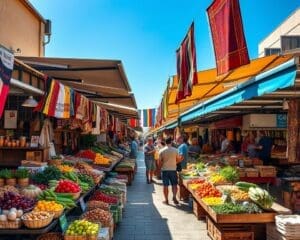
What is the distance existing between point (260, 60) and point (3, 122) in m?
6.67

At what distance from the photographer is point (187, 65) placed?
11.3m

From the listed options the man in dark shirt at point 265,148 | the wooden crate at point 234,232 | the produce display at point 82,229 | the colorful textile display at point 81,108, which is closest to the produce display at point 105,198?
the colorful textile display at point 81,108

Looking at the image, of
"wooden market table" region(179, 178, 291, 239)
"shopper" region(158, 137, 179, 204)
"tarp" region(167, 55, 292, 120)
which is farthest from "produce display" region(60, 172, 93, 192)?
"tarp" region(167, 55, 292, 120)

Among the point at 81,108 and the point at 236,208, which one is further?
the point at 81,108

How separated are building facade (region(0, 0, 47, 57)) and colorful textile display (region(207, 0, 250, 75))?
20.1 ft

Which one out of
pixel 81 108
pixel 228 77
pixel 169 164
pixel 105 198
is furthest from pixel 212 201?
pixel 228 77

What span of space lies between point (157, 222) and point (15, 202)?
12.6 feet

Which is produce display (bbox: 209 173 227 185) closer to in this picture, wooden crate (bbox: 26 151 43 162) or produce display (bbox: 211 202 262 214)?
produce display (bbox: 211 202 262 214)

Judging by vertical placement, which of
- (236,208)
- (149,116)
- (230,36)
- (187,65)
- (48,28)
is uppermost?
(48,28)

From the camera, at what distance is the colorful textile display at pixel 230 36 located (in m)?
7.20

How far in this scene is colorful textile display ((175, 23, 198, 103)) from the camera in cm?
1064

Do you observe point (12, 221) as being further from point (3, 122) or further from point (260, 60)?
point (260, 60)

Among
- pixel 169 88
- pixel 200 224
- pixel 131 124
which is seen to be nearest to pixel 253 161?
pixel 200 224

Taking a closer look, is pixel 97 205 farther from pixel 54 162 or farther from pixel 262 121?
pixel 262 121
